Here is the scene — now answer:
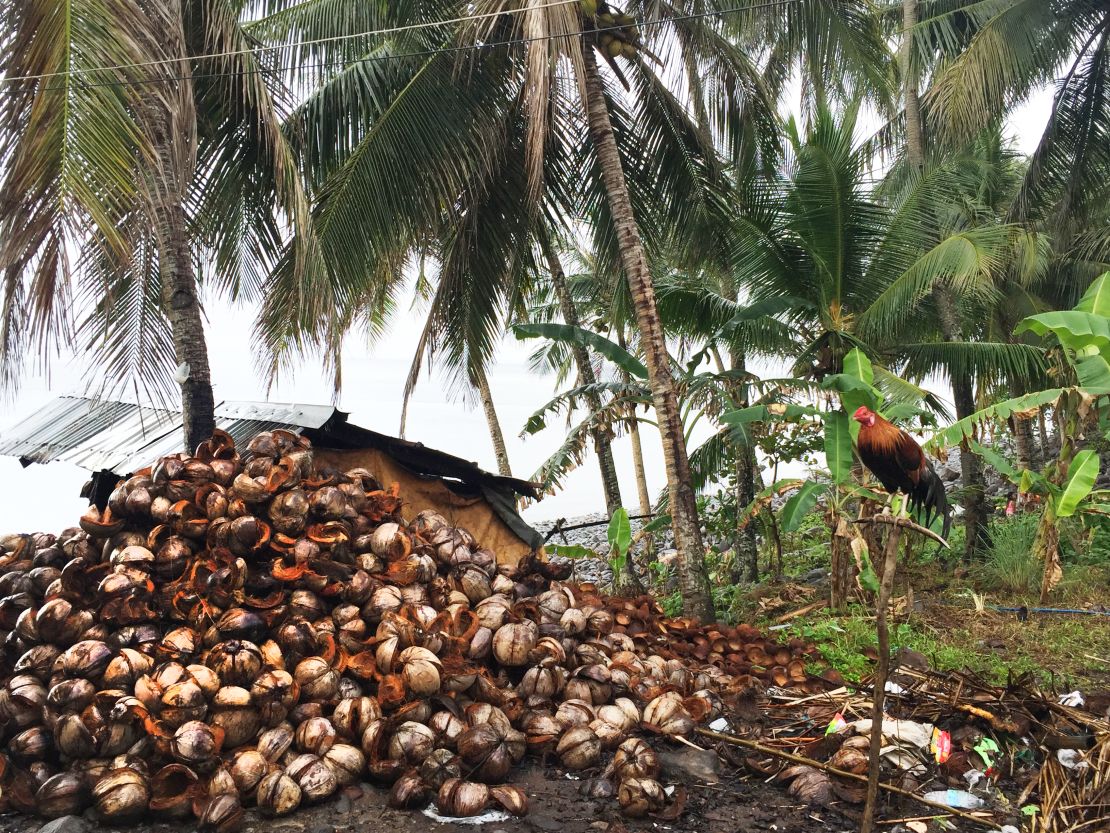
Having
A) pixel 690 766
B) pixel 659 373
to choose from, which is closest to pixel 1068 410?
→ pixel 659 373

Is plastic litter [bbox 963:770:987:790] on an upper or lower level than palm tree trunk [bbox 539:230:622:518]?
lower

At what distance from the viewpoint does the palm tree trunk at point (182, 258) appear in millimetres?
A: 5492

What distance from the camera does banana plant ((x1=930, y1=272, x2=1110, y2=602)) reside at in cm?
741

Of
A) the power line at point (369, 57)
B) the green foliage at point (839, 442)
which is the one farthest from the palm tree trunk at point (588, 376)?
the green foliage at point (839, 442)

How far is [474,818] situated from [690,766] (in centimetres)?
113

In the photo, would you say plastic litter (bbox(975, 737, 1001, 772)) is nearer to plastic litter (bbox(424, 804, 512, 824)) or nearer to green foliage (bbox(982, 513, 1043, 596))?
plastic litter (bbox(424, 804, 512, 824))

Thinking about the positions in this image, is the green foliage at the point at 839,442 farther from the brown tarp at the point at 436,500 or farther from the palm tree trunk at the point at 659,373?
the brown tarp at the point at 436,500

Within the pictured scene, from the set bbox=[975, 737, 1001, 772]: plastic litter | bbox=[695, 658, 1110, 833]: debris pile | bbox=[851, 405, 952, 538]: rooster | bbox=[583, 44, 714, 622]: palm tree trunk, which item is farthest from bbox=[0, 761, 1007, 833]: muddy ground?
bbox=[583, 44, 714, 622]: palm tree trunk

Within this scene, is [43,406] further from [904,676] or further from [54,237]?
[904,676]

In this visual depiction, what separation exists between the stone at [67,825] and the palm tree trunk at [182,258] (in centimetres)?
279

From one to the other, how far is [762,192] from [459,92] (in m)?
3.62

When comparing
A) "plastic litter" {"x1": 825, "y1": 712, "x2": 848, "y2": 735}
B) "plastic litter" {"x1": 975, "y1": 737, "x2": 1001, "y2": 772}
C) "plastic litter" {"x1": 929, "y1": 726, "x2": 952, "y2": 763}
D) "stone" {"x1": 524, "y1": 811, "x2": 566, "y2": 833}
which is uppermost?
"stone" {"x1": 524, "y1": 811, "x2": 566, "y2": 833}

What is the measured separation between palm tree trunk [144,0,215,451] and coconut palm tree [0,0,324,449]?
0.01 m

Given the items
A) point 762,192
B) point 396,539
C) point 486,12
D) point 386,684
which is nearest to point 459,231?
point 486,12
